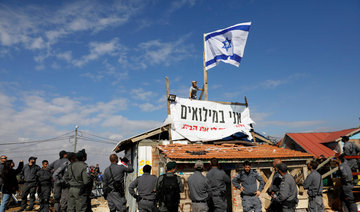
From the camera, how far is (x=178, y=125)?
1212 centimetres

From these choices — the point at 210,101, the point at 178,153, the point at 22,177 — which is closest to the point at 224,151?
the point at 178,153

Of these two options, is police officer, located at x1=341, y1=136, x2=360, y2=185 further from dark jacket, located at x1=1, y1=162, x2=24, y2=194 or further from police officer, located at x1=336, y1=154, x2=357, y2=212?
dark jacket, located at x1=1, y1=162, x2=24, y2=194

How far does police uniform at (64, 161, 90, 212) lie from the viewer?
6.57 metres

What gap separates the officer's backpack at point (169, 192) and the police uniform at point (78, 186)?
2249 mm

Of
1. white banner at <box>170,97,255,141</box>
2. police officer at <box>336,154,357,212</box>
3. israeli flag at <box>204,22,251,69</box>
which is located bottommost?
police officer at <box>336,154,357,212</box>

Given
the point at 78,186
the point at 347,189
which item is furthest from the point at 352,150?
the point at 78,186

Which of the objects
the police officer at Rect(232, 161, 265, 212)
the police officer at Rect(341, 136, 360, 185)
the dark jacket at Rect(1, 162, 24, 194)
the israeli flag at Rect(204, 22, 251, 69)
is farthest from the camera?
the israeli flag at Rect(204, 22, 251, 69)

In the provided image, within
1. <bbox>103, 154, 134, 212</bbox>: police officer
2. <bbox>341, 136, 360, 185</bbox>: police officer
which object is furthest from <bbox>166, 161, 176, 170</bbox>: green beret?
<bbox>341, 136, 360, 185</bbox>: police officer

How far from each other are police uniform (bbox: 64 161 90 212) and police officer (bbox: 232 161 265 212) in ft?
15.2

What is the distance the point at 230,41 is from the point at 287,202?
1007cm

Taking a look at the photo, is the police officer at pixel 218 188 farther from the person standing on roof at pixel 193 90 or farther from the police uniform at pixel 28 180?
the police uniform at pixel 28 180

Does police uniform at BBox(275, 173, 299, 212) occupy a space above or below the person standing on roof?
below

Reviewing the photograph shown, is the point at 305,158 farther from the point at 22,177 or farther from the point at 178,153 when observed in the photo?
the point at 22,177

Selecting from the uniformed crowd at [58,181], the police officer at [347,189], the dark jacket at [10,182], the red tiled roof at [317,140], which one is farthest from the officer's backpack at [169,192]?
the red tiled roof at [317,140]
